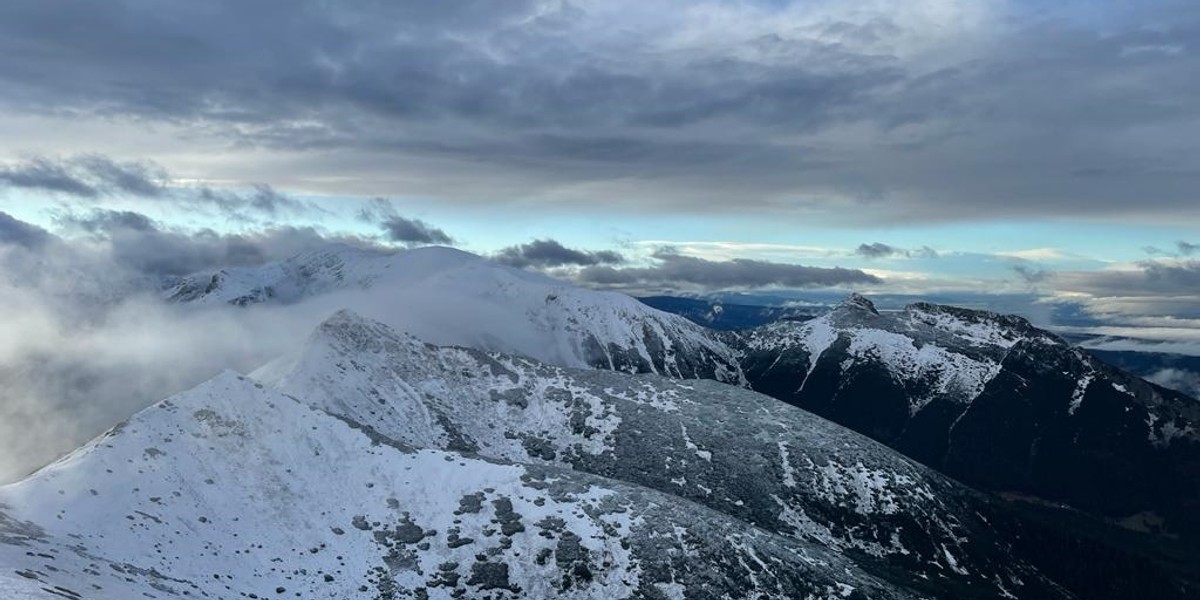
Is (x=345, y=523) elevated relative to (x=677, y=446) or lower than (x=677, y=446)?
elevated

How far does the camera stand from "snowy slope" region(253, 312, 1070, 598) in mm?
166750

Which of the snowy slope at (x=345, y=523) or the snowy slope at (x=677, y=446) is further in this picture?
the snowy slope at (x=677, y=446)

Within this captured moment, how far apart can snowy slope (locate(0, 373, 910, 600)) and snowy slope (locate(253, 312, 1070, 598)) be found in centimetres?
4006

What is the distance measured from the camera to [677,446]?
17838 centimetres

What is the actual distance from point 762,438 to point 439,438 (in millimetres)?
75192

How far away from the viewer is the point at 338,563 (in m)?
96.4

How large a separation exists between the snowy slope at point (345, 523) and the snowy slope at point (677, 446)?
131ft

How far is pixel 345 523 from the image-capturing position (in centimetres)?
10519

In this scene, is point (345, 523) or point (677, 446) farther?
point (677, 446)

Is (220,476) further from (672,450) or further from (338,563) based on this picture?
(672,450)

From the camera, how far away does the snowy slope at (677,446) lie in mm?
166750

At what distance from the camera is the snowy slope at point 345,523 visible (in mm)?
87625

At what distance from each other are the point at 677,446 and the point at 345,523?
89264mm

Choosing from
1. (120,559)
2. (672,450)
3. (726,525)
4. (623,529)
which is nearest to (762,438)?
(672,450)
